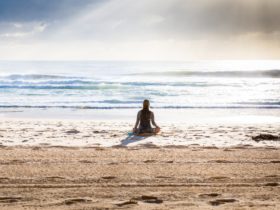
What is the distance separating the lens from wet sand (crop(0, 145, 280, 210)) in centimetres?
449

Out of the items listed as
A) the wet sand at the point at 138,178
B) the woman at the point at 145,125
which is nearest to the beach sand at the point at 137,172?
the wet sand at the point at 138,178

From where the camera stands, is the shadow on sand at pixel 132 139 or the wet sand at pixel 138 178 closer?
the wet sand at pixel 138 178

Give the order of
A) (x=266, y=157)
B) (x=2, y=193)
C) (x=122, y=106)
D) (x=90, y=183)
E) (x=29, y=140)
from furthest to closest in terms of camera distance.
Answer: (x=122, y=106) → (x=29, y=140) → (x=266, y=157) → (x=90, y=183) → (x=2, y=193)

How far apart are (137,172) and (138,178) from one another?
1.07 ft

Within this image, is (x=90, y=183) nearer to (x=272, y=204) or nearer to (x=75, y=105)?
(x=272, y=204)

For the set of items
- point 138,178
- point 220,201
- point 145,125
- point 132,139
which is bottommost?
point 220,201

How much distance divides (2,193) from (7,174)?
2.98ft

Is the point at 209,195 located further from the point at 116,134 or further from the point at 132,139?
the point at 116,134

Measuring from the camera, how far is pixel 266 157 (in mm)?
6977

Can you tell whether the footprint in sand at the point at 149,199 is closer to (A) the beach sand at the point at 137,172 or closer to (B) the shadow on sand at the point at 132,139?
(A) the beach sand at the point at 137,172

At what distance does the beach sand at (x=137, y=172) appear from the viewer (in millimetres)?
4535

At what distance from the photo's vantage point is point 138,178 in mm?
5477

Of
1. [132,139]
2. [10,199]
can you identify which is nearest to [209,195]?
[10,199]

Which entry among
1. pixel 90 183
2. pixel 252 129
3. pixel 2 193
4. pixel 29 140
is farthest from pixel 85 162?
pixel 252 129
